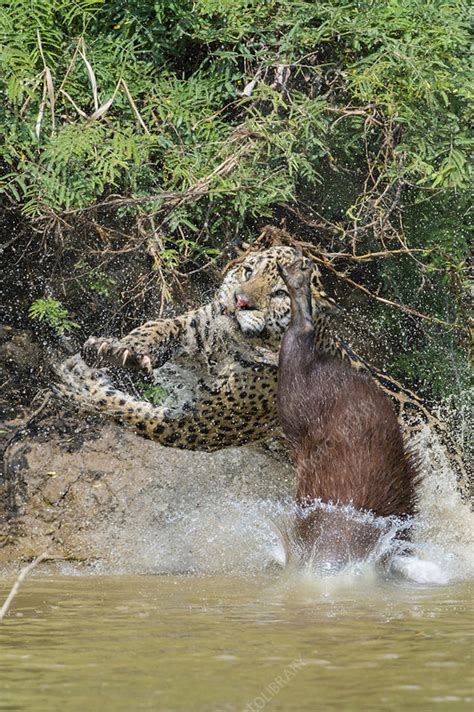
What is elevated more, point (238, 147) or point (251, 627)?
point (238, 147)

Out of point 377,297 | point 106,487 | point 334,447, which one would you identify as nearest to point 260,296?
point 334,447

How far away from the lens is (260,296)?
17.4ft

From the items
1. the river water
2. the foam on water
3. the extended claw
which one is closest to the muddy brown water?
the river water

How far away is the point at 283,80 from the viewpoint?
6348 mm

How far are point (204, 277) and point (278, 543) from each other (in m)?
1.90

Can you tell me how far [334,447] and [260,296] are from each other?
80cm

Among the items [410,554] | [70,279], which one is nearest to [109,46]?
[70,279]

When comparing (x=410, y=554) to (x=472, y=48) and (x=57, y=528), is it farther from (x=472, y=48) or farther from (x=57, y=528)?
(x=472, y=48)

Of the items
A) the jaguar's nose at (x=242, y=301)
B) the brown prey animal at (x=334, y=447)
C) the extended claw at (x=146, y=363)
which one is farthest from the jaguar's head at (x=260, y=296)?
the extended claw at (x=146, y=363)

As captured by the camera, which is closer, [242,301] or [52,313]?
[242,301]

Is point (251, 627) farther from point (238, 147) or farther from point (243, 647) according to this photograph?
point (238, 147)

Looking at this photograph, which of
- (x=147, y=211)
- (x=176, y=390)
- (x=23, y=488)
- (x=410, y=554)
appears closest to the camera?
(x=410, y=554)

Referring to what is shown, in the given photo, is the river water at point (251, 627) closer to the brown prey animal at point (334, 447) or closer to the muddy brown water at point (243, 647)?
the muddy brown water at point (243, 647)

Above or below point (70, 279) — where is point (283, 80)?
above
